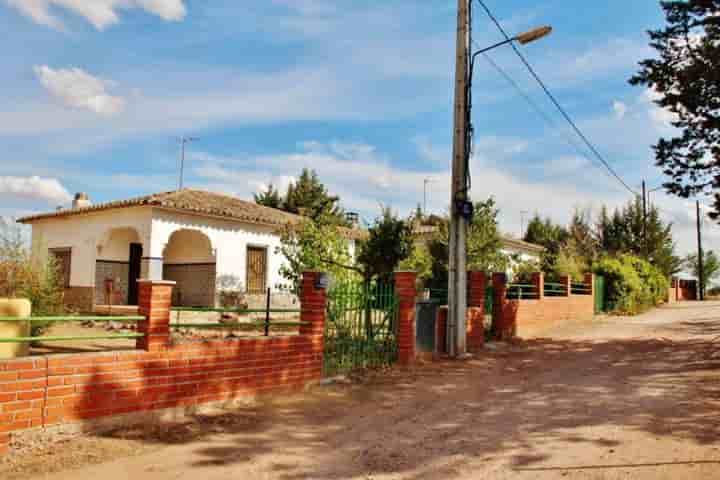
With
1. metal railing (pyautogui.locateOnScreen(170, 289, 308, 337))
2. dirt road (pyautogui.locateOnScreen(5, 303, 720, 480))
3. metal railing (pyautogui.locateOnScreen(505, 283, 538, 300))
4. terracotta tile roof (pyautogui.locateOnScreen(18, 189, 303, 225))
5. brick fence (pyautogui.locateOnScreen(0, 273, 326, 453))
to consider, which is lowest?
dirt road (pyautogui.locateOnScreen(5, 303, 720, 480))

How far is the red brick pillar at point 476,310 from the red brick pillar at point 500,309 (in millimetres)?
1164

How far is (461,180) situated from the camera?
1115 centimetres

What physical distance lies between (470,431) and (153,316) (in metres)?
3.45

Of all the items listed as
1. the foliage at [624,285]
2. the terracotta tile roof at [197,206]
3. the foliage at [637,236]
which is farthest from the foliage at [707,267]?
the terracotta tile roof at [197,206]

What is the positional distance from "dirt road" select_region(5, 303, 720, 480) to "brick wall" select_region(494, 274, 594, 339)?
4.27 metres

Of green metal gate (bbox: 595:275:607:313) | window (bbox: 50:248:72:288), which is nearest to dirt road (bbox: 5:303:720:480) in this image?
green metal gate (bbox: 595:275:607:313)

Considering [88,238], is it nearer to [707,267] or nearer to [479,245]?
[479,245]

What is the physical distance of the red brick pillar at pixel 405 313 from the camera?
9.96m

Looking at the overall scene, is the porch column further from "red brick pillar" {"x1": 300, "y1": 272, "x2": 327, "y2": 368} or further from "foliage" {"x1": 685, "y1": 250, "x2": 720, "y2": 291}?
"foliage" {"x1": 685, "y1": 250, "x2": 720, "y2": 291}

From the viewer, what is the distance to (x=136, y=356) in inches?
228

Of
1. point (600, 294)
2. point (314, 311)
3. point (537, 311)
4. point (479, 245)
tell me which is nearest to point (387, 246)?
point (314, 311)

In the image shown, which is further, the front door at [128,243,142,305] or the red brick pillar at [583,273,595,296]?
the red brick pillar at [583,273,595,296]

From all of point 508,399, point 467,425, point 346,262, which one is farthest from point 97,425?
point 346,262

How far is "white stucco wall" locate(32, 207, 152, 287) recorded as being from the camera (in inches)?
714
